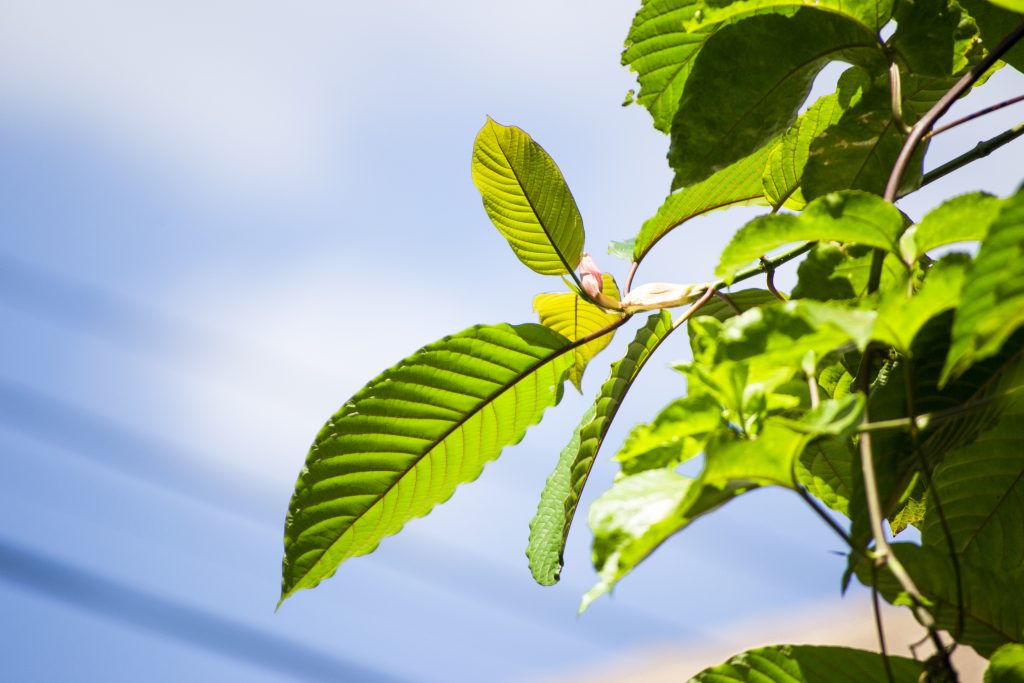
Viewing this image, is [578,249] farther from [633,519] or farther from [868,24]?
[633,519]

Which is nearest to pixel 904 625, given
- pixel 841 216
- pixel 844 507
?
pixel 844 507

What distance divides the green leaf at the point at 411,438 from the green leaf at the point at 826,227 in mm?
269

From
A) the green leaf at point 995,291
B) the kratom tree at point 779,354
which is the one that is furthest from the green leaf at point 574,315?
the green leaf at point 995,291

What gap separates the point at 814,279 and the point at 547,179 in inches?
11.6

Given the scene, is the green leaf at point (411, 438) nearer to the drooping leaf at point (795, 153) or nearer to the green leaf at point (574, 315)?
the green leaf at point (574, 315)

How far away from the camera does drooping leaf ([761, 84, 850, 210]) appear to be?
0.76 metres

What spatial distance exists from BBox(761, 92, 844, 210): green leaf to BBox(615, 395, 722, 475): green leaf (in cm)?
37

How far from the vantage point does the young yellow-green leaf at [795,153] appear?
30.0 inches

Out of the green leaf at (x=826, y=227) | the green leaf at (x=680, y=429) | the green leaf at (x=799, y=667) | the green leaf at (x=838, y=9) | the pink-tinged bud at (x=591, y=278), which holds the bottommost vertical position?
the green leaf at (x=799, y=667)

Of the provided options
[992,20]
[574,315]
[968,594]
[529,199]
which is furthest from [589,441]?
[992,20]

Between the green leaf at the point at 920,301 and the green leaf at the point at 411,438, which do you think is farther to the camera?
the green leaf at the point at 411,438

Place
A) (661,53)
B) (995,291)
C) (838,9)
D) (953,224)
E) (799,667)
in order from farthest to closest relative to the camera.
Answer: (661,53)
(838,9)
(799,667)
(953,224)
(995,291)

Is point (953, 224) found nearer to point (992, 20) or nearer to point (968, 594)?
point (968, 594)

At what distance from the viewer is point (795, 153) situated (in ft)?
2.51
